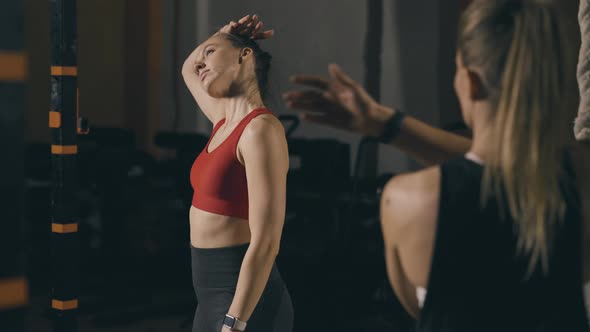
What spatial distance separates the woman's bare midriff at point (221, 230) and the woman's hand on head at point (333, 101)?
81 centimetres

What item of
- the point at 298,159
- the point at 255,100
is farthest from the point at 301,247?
the point at 255,100

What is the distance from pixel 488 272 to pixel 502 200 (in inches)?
3.4

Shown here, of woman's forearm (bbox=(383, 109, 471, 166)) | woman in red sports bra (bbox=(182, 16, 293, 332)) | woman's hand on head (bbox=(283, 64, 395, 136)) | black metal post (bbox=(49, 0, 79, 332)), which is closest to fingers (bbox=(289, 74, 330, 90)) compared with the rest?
woman's hand on head (bbox=(283, 64, 395, 136))

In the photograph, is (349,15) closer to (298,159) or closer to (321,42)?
(321,42)

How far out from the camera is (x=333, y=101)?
0.92m

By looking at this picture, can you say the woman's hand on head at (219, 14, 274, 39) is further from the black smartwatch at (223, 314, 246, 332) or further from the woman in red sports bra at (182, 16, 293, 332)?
the black smartwatch at (223, 314, 246, 332)

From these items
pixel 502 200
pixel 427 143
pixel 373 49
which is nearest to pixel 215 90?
pixel 427 143

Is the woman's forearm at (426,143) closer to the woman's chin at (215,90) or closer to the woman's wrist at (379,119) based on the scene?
the woman's wrist at (379,119)

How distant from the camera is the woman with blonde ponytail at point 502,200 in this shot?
3.14 ft

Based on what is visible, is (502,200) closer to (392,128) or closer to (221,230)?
(392,128)

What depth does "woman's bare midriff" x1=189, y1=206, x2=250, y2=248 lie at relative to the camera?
5.63 feet

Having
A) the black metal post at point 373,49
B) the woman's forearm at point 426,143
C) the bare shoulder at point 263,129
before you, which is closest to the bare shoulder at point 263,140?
the bare shoulder at point 263,129

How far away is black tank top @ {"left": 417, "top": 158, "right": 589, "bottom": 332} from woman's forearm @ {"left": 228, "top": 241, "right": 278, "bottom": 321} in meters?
0.66

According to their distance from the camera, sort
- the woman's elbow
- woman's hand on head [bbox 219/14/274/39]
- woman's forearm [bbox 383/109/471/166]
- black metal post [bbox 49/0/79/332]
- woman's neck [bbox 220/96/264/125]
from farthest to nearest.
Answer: black metal post [bbox 49/0/79/332]
woman's hand on head [bbox 219/14/274/39]
woman's neck [bbox 220/96/264/125]
the woman's elbow
woman's forearm [bbox 383/109/471/166]
